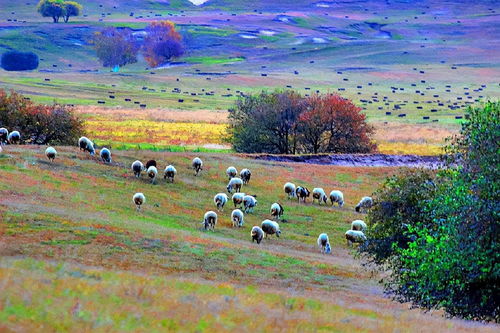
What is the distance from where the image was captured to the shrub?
6359 centimetres

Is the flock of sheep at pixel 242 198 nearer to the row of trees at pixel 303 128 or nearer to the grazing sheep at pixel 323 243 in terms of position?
the grazing sheep at pixel 323 243

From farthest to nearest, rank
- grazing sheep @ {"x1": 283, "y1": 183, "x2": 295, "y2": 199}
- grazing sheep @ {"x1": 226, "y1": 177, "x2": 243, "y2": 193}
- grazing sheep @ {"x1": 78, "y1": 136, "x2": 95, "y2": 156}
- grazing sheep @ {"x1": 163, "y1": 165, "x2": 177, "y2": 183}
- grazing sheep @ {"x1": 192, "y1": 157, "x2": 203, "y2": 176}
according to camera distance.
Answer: grazing sheep @ {"x1": 192, "y1": 157, "x2": 203, "y2": 176} < grazing sheep @ {"x1": 78, "y1": 136, "x2": 95, "y2": 156} < grazing sheep @ {"x1": 283, "y1": 183, "x2": 295, "y2": 199} < grazing sheep @ {"x1": 163, "y1": 165, "x2": 177, "y2": 183} < grazing sheep @ {"x1": 226, "y1": 177, "x2": 243, "y2": 193}

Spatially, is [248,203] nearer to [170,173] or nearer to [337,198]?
[170,173]

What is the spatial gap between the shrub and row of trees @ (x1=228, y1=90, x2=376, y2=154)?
69.7ft

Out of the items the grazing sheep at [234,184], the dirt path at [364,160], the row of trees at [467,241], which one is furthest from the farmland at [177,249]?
the dirt path at [364,160]

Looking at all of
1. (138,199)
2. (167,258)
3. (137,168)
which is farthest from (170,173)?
(167,258)

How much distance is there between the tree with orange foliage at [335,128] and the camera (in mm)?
80375

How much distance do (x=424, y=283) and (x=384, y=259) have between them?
244 inches

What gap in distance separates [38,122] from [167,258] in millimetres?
39374

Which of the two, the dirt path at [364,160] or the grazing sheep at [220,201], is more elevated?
the grazing sheep at [220,201]

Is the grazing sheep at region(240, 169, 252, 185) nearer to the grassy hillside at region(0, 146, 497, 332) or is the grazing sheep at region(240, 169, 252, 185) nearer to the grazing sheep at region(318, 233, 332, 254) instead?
the grassy hillside at region(0, 146, 497, 332)

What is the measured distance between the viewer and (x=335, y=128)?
81.3m

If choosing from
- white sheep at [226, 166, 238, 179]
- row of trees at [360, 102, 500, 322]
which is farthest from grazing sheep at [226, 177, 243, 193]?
row of trees at [360, 102, 500, 322]

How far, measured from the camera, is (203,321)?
1586cm
